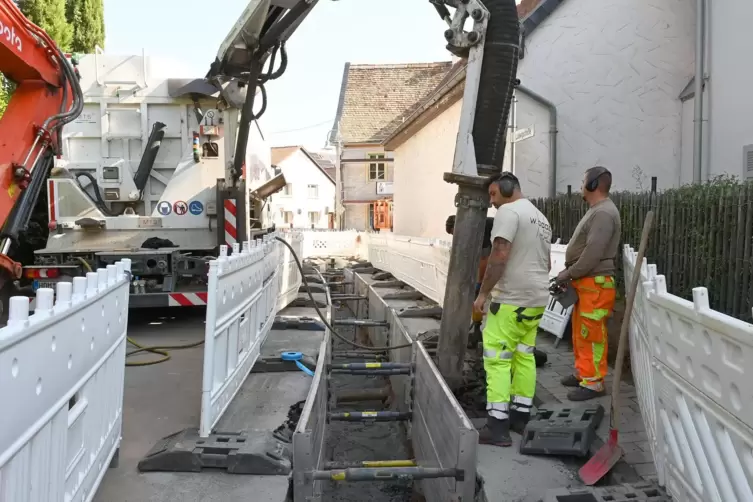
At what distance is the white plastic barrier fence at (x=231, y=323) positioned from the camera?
11.6ft

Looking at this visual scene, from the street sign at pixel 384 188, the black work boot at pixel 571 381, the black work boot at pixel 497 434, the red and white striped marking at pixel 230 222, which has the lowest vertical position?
the black work boot at pixel 497 434

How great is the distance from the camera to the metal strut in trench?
3.11 m

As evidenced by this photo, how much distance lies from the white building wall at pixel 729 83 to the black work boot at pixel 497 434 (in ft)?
18.7

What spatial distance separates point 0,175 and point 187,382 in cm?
248

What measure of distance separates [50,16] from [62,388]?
15868mm

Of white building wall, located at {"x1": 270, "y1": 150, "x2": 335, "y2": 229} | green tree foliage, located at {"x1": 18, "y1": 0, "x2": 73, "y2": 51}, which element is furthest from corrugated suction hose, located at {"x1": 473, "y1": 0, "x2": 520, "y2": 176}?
white building wall, located at {"x1": 270, "y1": 150, "x2": 335, "y2": 229}

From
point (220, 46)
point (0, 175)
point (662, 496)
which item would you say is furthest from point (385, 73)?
point (662, 496)

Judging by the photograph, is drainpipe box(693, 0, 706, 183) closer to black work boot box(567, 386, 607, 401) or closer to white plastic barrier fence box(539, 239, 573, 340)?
white plastic barrier fence box(539, 239, 573, 340)

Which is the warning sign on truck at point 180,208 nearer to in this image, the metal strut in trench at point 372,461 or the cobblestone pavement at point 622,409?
the metal strut in trench at point 372,461

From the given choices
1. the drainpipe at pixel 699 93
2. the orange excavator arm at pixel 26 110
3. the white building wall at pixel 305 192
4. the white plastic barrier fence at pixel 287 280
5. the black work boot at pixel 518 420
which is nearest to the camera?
the black work boot at pixel 518 420

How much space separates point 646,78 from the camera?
937 centimetres

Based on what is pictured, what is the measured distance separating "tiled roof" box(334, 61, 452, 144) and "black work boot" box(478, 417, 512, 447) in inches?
1072

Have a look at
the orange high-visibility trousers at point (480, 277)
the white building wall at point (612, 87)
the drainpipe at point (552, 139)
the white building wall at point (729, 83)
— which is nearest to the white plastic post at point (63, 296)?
the orange high-visibility trousers at point (480, 277)

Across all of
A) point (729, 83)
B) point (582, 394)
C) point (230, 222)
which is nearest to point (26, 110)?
point (230, 222)
